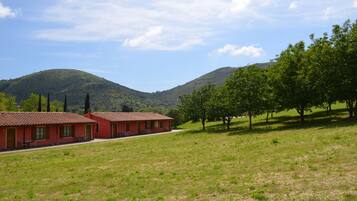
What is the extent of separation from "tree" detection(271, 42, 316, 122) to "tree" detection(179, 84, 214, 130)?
41.2 ft

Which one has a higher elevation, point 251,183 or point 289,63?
point 289,63

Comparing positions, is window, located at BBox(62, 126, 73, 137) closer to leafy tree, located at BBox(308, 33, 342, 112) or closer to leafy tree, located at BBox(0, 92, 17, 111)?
leafy tree, located at BBox(308, 33, 342, 112)

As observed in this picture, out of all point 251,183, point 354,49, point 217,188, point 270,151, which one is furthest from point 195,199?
point 354,49

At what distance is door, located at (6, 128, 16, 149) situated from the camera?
38.4 m

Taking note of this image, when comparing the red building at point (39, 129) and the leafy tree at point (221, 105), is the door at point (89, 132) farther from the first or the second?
the leafy tree at point (221, 105)

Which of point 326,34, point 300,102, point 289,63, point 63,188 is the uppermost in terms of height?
point 326,34

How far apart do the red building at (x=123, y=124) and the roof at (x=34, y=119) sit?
6860 millimetres

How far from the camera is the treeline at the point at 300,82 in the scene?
35.7 meters

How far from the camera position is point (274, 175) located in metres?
13.2

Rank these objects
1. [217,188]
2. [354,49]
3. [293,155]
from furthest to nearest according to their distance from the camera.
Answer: [354,49] → [293,155] → [217,188]

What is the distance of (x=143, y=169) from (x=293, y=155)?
7.36 metres

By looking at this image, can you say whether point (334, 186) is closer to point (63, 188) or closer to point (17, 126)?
point (63, 188)

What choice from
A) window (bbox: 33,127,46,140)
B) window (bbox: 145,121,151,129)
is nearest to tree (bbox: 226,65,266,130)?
window (bbox: 33,127,46,140)

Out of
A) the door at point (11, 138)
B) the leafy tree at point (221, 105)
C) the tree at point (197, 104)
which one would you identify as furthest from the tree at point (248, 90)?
the door at point (11, 138)
